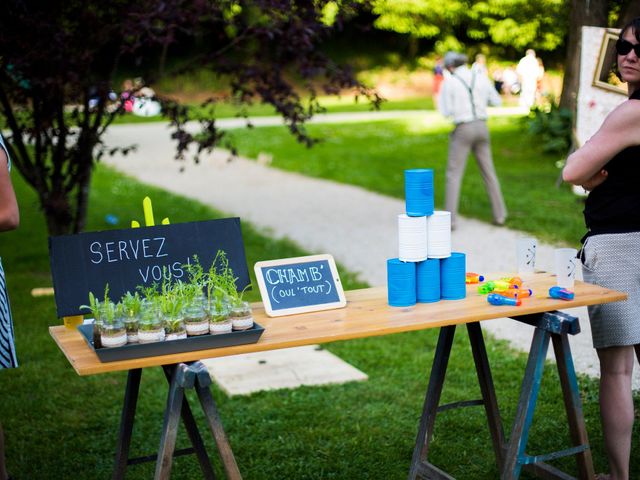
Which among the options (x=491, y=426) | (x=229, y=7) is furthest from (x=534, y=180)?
(x=491, y=426)

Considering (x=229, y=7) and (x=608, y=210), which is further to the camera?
(x=229, y=7)

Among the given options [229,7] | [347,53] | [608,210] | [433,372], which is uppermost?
[229,7]

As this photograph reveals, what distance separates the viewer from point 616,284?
3.79 metres

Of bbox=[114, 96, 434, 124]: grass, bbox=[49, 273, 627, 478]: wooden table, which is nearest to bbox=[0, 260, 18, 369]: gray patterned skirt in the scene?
bbox=[49, 273, 627, 478]: wooden table

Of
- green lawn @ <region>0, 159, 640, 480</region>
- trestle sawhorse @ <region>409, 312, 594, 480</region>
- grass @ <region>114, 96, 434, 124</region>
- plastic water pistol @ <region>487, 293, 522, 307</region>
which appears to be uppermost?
plastic water pistol @ <region>487, 293, 522, 307</region>

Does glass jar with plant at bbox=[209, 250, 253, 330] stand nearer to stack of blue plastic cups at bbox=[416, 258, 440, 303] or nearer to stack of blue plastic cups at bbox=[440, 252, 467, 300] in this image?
stack of blue plastic cups at bbox=[416, 258, 440, 303]

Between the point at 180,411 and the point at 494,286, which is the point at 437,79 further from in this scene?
the point at 180,411

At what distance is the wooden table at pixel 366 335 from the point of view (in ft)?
10.3

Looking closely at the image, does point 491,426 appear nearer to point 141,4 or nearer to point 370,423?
point 370,423

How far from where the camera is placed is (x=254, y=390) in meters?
5.72

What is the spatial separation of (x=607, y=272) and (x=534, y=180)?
10.6 meters

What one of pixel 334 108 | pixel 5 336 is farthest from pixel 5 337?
pixel 334 108

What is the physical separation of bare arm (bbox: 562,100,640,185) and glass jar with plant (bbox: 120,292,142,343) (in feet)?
5.46

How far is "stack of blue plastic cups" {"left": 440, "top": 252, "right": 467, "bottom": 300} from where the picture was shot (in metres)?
3.66
